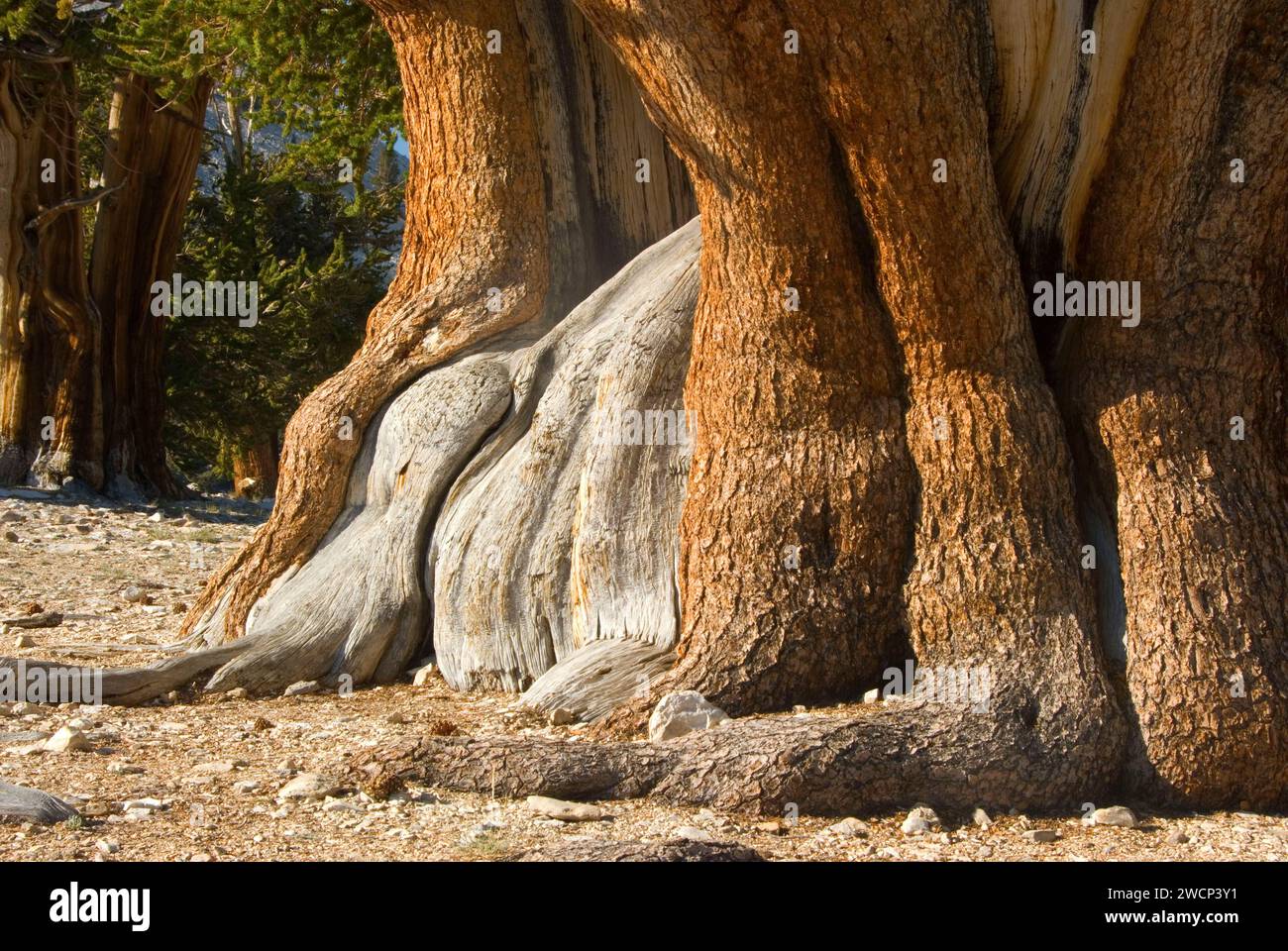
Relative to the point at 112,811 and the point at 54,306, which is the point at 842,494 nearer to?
the point at 112,811

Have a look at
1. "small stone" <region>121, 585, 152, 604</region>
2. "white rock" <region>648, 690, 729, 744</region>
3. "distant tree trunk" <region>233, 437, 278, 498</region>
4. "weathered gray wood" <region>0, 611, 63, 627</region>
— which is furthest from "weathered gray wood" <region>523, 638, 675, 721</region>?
"distant tree trunk" <region>233, 437, 278, 498</region>

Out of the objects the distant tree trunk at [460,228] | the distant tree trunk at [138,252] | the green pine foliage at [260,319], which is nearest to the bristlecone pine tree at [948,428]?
the distant tree trunk at [460,228]

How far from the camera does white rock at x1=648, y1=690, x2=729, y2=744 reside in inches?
214

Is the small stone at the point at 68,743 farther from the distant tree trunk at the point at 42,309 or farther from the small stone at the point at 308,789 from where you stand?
the distant tree trunk at the point at 42,309

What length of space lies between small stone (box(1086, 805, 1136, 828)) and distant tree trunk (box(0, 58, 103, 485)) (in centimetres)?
1364

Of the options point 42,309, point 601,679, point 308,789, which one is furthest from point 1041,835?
point 42,309

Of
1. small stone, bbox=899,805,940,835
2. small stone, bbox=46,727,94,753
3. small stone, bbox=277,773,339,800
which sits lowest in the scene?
small stone, bbox=899,805,940,835

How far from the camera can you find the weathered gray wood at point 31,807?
4.59 metres

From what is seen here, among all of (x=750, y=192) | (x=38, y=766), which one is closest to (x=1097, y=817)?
(x=750, y=192)

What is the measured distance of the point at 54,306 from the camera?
16.3 meters

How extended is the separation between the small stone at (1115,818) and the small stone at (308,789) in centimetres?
264

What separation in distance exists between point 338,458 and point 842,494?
9.63 ft

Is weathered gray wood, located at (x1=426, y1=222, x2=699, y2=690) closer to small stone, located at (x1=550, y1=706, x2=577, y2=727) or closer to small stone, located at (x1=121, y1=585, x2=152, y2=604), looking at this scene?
small stone, located at (x1=550, y1=706, x2=577, y2=727)

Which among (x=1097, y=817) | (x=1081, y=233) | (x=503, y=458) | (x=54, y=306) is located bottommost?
(x=1097, y=817)
